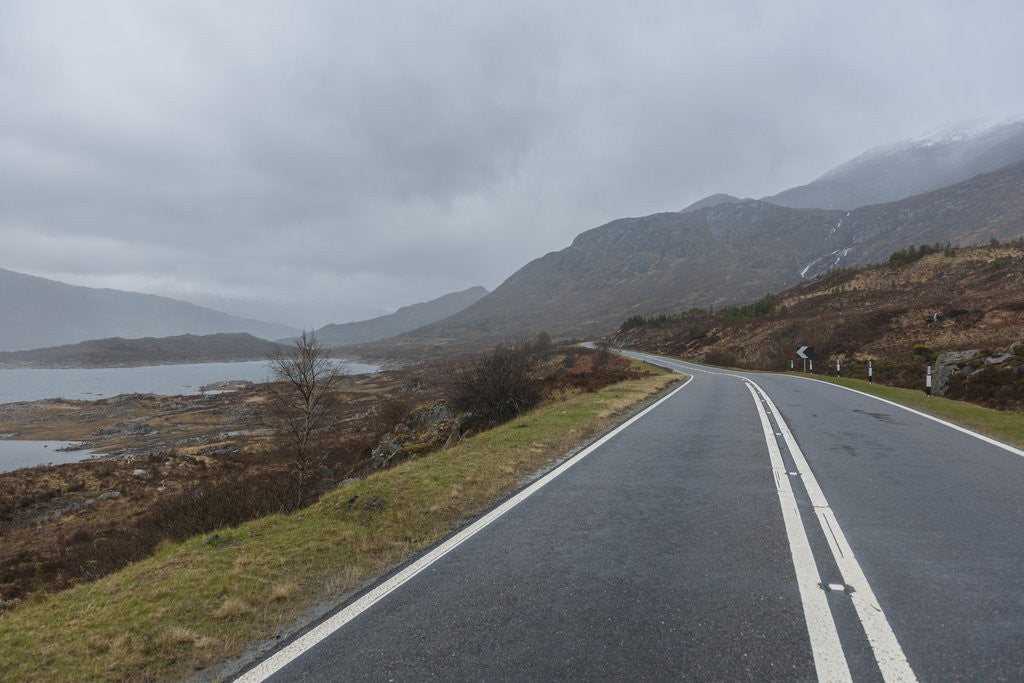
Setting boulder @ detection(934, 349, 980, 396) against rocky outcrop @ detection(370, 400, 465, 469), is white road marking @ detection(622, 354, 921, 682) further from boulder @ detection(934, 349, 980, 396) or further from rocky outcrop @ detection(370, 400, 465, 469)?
boulder @ detection(934, 349, 980, 396)

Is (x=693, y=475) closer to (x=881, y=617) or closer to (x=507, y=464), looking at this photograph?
(x=507, y=464)

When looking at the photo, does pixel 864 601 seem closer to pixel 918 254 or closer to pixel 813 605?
pixel 813 605

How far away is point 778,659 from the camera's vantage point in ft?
9.84

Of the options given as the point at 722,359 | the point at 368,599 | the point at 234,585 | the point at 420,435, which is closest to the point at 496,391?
the point at 420,435

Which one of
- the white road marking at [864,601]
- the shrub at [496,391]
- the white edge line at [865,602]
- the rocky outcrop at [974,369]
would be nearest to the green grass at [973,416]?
the rocky outcrop at [974,369]

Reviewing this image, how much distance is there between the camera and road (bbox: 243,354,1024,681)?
3029 millimetres

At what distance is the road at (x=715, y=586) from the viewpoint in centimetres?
303

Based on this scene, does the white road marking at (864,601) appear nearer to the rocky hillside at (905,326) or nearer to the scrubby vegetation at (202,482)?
the scrubby vegetation at (202,482)

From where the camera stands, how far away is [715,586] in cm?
395

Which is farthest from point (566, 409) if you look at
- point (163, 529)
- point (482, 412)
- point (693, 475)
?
point (163, 529)

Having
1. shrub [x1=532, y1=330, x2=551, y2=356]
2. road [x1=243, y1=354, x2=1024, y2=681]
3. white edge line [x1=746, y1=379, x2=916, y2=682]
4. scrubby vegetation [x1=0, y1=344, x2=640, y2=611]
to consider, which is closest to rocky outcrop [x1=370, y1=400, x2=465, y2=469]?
scrubby vegetation [x1=0, y1=344, x2=640, y2=611]

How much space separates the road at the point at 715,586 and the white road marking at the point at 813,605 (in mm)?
15

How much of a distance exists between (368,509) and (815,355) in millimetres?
37455

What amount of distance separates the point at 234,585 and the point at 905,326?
4006cm
